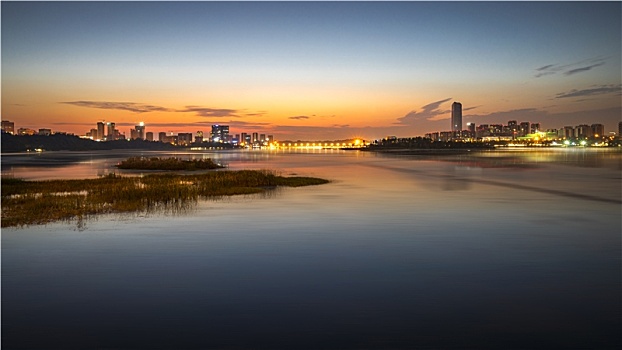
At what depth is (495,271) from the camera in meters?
15.1

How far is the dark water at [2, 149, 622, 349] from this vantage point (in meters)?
10.2

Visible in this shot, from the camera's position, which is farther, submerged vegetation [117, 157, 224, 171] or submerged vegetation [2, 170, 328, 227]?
submerged vegetation [117, 157, 224, 171]

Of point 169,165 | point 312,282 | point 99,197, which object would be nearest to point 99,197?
point 99,197

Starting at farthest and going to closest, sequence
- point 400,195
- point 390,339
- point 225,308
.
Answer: point 400,195, point 225,308, point 390,339

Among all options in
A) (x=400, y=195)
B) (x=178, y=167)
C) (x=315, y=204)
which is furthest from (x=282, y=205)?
(x=178, y=167)

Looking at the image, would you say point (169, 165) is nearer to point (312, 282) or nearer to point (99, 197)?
point (99, 197)

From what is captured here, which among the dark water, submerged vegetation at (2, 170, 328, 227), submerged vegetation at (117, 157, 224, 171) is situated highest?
submerged vegetation at (117, 157, 224, 171)

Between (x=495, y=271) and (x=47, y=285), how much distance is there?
44.6ft

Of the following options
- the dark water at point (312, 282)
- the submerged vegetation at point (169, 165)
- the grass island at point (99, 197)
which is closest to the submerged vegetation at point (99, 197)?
the grass island at point (99, 197)

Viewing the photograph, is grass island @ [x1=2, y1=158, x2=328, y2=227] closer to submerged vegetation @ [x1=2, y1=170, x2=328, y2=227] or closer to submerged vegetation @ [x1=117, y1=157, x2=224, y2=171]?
submerged vegetation @ [x1=2, y1=170, x2=328, y2=227]

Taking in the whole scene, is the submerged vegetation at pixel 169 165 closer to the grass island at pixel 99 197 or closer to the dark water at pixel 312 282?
the grass island at pixel 99 197

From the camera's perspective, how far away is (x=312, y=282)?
14.1 meters

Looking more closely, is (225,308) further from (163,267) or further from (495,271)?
(495,271)

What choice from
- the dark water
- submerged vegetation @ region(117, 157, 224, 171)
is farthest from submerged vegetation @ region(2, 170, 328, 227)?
submerged vegetation @ region(117, 157, 224, 171)
